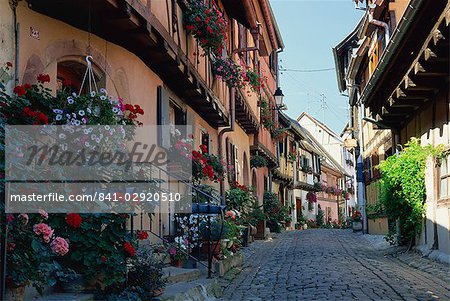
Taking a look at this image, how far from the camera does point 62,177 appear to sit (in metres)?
4.89

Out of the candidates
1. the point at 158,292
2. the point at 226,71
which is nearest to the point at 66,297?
the point at 158,292

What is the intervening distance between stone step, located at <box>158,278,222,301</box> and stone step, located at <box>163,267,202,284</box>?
0.27 feet

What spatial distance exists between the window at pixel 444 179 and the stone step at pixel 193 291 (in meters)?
4.77

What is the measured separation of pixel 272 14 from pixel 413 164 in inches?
510

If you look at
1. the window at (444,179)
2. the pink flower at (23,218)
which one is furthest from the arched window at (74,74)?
the window at (444,179)

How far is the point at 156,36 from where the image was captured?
7.77 meters

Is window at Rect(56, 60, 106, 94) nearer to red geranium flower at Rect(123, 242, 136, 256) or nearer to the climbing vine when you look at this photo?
red geranium flower at Rect(123, 242, 136, 256)

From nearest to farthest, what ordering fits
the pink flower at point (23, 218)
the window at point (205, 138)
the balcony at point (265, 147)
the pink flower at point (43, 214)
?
the pink flower at point (23, 218)
the pink flower at point (43, 214)
the window at point (205, 138)
the balcony at point (265, 147)

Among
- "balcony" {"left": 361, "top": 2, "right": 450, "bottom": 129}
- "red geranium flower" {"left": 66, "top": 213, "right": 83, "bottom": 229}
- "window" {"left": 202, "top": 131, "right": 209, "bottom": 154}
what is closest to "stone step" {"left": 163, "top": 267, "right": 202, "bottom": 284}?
"red geranium flower" {"left": 66, "top": 213, "right": 83, "bottom": 229}

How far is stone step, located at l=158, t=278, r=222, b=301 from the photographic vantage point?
5.88 m

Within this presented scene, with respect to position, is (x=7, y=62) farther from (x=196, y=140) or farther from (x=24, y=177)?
(x=196, y=140)

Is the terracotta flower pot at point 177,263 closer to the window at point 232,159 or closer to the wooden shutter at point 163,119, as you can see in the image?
the wooden shutter at point 163,119

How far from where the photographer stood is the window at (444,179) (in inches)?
400

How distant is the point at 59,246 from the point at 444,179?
7.83m
